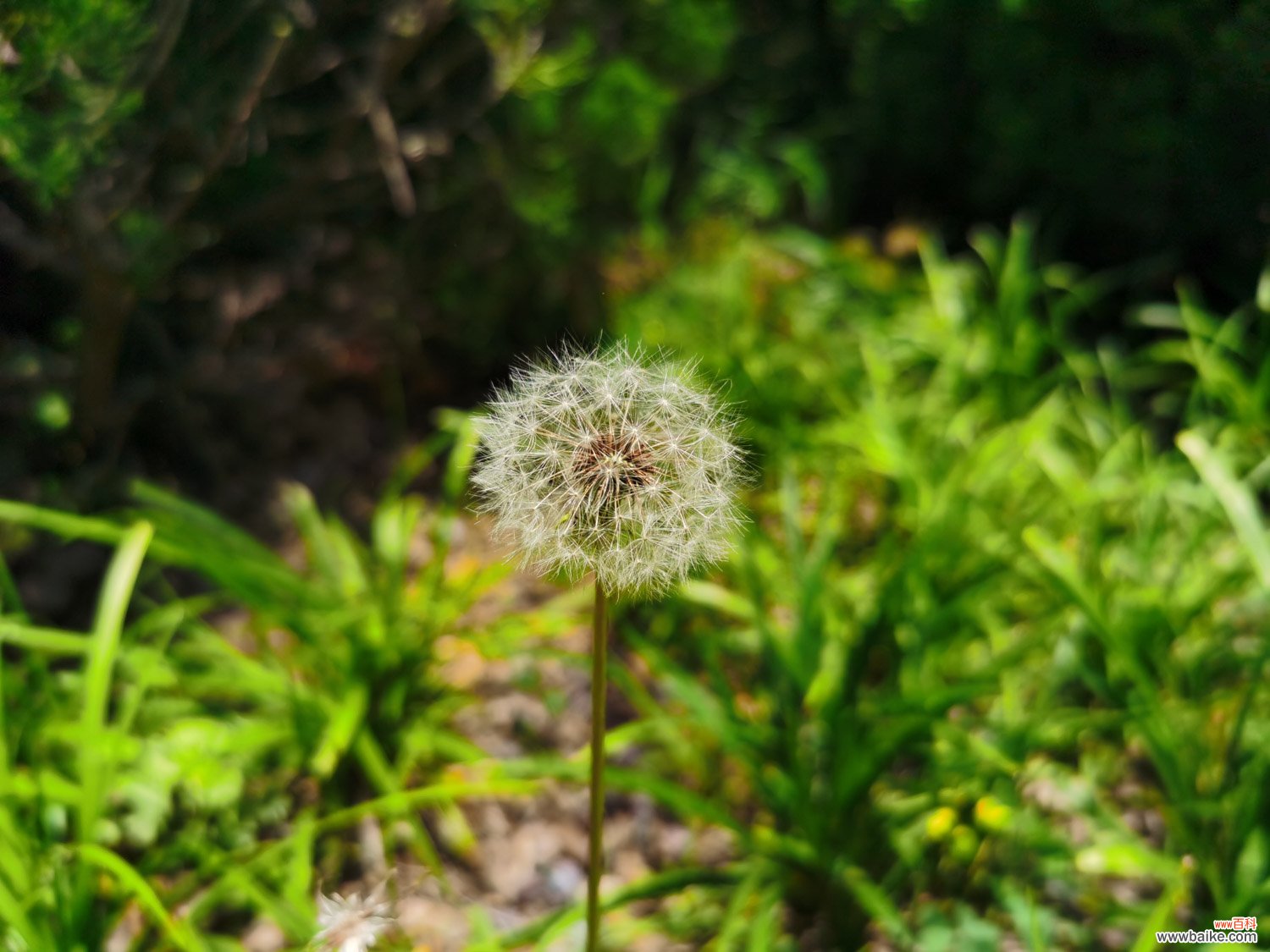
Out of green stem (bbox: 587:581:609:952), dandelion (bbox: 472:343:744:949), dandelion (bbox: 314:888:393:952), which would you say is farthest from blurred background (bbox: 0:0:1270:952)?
dandelion (bbox: 472:343:744:949)

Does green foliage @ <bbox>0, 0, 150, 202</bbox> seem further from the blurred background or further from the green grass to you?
the green grass

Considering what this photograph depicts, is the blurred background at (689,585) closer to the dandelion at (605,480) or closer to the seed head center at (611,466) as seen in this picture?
the dandelion at (605,480)

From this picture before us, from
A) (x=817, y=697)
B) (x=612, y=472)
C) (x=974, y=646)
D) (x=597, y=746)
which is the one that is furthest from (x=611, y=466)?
(x=974, y=646)

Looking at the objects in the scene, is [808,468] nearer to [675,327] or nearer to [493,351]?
[675,327]

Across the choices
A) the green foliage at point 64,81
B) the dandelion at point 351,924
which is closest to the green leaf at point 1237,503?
the dandelion at point 351,924

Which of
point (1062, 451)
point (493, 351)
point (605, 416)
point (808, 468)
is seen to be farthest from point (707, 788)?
point (493, 351)

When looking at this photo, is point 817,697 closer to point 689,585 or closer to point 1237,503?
point 689,585
